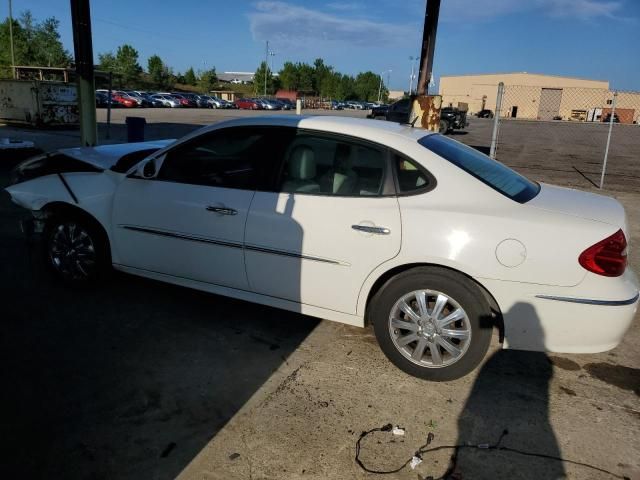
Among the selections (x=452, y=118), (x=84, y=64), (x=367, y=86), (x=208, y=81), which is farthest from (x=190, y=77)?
(x=84, y=64)

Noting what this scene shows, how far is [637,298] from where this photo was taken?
119 inches

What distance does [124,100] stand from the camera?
153 feet

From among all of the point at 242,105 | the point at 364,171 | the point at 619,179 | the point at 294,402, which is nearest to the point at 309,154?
the point at 364,171

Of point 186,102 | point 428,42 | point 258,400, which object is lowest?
point 258,400

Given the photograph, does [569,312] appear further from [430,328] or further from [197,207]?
[197,207]

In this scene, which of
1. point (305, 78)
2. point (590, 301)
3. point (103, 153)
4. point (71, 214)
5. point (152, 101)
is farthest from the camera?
point (305, 78)

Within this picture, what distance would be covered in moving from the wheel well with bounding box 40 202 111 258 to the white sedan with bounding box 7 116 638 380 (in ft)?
0.27

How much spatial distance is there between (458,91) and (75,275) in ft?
324

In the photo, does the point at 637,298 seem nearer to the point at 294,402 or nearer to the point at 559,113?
the point at 294,402

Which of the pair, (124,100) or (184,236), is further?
(124,100)

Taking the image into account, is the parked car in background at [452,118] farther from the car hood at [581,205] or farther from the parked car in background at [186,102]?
the parked car in background at [186,102]

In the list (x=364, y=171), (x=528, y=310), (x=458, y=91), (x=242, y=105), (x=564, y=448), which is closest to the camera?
(x=564, y=448)

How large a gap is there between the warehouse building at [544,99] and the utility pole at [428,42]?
51629 mm

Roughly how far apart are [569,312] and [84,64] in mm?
8369
